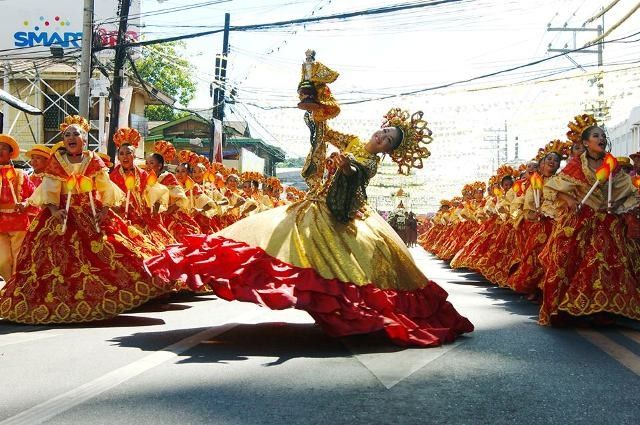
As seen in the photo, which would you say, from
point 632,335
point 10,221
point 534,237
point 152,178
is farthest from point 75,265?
point 534,237

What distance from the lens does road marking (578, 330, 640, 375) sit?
6121mm

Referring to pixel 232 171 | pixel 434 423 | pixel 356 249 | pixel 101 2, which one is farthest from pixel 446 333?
pixel 101 2

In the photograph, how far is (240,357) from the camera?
6.07m

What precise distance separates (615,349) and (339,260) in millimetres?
2284

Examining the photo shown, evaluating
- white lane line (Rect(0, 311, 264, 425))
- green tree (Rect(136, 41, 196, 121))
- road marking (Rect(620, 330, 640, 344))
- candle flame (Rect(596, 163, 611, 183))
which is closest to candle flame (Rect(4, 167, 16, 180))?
white lane line (Rect(0, 311, 264, 425))

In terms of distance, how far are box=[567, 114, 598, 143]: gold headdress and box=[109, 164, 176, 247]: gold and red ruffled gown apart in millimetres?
4986

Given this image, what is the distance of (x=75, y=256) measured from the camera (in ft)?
27.6

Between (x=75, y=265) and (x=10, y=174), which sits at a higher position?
(x=10, y=174)

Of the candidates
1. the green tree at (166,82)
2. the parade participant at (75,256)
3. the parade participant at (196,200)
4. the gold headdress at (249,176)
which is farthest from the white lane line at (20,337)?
the green tree at (166,82)

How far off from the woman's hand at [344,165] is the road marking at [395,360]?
1328 mm

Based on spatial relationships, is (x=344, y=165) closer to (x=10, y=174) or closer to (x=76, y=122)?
(x=76, y=122)

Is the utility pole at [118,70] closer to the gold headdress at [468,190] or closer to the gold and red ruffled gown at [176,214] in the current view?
the gold and red ruffled gown at [176,214]

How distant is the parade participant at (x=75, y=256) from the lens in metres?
8.12

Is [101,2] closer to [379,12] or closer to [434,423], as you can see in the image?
[379,12]
